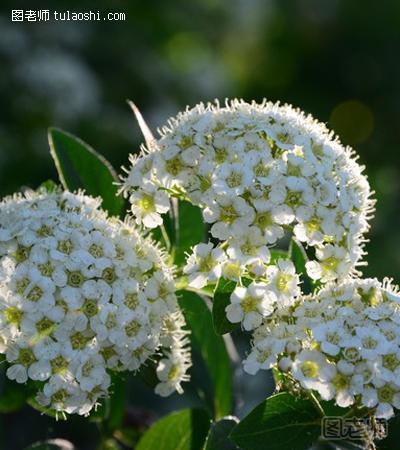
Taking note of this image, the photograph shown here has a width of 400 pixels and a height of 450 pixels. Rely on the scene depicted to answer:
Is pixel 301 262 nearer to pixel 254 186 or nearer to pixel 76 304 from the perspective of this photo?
pixel 254 186

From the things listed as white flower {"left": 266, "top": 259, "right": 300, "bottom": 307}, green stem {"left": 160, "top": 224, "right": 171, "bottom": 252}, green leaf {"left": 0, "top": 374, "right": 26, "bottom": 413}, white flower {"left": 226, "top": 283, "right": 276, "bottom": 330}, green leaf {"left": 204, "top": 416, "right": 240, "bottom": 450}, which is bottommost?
green leaf {"left": 204, "top": 416, "right": 240, "bottom": 450}

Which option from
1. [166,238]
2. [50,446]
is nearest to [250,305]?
[166,238]

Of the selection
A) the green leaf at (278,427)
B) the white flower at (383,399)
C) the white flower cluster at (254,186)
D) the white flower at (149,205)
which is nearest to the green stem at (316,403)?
the green leaf at (278,427)

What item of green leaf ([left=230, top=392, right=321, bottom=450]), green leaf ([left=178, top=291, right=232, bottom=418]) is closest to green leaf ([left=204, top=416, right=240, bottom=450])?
green leaf ([left=230, top=392, right=321, bottom=450])

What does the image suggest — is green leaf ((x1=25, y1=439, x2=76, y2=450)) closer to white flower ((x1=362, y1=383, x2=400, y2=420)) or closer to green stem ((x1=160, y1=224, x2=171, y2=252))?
green stem ((x1=160, y1=224, x2=171, y2=252))

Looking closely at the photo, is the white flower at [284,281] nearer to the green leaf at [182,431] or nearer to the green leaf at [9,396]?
the green leaf at [182,431]

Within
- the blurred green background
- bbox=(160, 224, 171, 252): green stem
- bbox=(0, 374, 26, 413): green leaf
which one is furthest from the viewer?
the blurred green background
